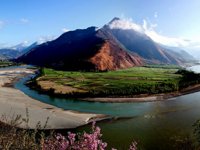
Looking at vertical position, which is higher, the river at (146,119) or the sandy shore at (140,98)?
the sandy shore at (140,98)

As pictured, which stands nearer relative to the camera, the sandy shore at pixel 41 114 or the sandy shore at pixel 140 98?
the sandy shore at pixel 41 114

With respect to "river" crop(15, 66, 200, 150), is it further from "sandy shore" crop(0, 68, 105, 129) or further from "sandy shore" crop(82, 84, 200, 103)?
"sandy shore" crop(0, 68, 105, 129)

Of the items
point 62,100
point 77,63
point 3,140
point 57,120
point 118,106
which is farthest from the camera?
point 77,63

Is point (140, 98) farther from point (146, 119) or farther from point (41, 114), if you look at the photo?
point (41, 114)

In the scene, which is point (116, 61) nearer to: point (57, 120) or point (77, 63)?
point (77, 63)

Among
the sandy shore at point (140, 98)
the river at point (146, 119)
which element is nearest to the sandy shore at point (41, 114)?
the river at point (146, 119)

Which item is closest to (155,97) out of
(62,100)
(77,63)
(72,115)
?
(62,100)

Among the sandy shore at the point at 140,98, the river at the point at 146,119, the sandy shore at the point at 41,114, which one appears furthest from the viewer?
the sandy shore at the point at 140,98

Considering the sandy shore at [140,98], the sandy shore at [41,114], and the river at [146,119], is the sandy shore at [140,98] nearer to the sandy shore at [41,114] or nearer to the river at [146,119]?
the river at [146,119]
